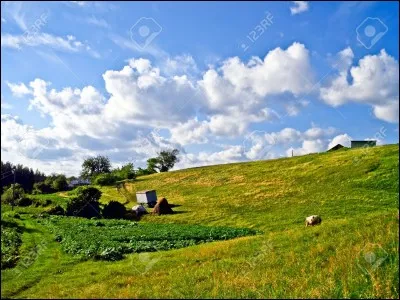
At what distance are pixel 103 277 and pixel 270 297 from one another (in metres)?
9.27

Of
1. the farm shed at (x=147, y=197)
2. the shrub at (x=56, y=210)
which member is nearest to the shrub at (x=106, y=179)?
the farm shed at (x=147, y=197)

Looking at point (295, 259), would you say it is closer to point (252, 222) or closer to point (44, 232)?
point (44, 232)

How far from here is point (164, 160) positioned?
152000mm

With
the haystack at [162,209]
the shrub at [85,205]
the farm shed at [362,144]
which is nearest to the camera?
the haystack at [162,209]

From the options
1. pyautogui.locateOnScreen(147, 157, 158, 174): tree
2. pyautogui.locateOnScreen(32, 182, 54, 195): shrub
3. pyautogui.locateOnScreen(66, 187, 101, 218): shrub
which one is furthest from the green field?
pyautogui.locateOnScreen(147, 157, 158, 174): tree

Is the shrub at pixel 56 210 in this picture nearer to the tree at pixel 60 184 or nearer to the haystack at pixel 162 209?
the tree at pixel 60 184

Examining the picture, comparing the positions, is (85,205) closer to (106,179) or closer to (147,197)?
(147,197)

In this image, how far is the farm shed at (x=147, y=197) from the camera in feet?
269

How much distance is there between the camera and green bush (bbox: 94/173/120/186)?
291 ft

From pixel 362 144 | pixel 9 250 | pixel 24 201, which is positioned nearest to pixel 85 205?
pixel 24 201

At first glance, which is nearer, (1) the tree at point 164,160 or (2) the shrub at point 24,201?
(2) the shrub at point 24,201

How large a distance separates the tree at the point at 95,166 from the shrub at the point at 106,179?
442 cm

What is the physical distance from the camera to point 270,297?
54.0 ft

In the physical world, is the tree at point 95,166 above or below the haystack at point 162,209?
above
